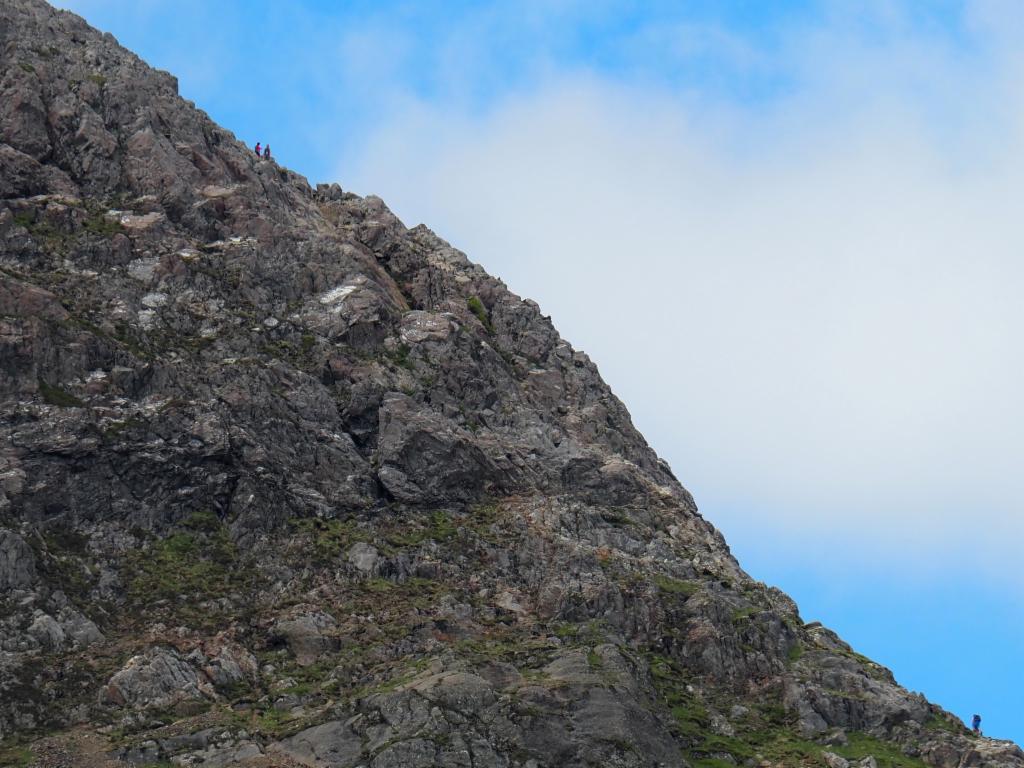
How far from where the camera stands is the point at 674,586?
88.3 meters

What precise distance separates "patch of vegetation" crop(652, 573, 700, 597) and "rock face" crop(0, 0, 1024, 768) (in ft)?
0.70

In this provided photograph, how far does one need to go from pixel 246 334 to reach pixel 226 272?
607cm

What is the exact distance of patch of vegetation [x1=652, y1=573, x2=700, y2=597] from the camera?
8750cm

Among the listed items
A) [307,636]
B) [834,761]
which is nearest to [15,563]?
[307,636]

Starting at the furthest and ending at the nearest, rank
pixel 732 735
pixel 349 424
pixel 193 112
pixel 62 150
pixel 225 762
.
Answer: pixel 193 112
pixel 62 150
pixel 349 424
pixel 732 735
pixel 225 762

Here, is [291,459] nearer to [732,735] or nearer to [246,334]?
[246,334]

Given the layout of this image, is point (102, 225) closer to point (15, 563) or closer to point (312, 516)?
point (312, 516)

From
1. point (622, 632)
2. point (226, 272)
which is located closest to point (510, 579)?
point (622, 632)

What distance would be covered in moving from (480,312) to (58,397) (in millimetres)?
34679

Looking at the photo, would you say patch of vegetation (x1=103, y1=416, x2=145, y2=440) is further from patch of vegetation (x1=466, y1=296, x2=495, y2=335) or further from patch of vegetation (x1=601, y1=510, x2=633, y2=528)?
patch of vegetation (x1=466, y1=296, x2=495, y2=335)

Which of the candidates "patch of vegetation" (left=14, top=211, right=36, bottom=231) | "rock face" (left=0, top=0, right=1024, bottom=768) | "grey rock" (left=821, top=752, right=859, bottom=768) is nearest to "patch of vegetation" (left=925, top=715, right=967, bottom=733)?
"rock face" (left=0, top=0, right=1024, bottom=768)

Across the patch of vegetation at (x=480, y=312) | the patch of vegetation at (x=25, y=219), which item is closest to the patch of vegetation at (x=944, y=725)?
the patch of vegetation at (x=480, y=312)

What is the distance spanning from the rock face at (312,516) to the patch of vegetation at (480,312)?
744 millimetres

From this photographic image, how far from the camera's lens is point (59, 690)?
236 feet
